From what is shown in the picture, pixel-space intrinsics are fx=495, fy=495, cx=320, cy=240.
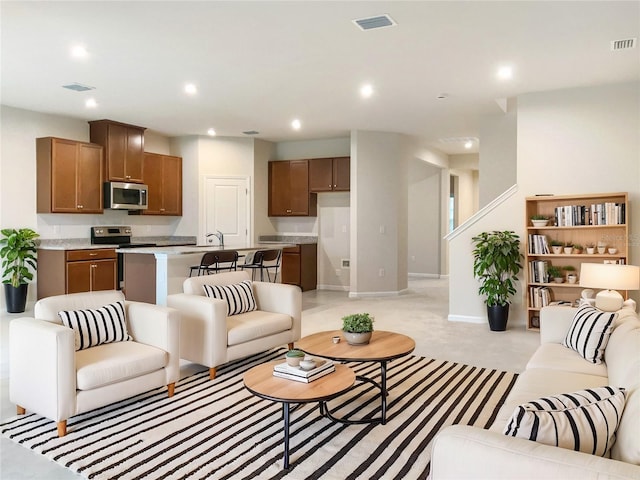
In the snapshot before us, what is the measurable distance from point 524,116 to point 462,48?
196 cm

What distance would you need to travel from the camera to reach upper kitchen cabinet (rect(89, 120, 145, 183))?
7.42 meters

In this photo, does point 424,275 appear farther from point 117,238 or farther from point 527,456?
point 527,456

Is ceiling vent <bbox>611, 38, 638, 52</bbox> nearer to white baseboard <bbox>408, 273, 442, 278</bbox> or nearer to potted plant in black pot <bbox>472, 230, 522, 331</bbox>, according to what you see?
potted plant in black pot <bbox>472, 230, 522, 331</bbox>

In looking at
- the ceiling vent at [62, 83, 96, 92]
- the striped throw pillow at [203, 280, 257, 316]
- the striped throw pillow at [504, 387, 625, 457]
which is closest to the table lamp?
the striped throw pillow at [504, 387, 625, 457]

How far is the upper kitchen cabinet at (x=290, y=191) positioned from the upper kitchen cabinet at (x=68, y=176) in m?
3.12

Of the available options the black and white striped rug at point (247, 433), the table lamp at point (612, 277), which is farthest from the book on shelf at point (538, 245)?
the black and white striped rug at point (247, 433)

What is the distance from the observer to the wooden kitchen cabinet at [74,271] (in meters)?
6.59

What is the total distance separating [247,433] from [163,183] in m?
6.33

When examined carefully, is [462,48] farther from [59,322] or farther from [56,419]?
[56,419]

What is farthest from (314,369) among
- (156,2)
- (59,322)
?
(156,2)

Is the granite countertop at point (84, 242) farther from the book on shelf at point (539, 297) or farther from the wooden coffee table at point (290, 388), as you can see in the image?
the book on shelf at point (539, 297)

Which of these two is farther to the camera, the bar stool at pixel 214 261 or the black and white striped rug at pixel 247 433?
the bar stool at pixel 214 261

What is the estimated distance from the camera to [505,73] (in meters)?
5.00

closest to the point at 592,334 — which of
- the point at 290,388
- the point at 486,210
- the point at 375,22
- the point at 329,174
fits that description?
the point at 290,388
